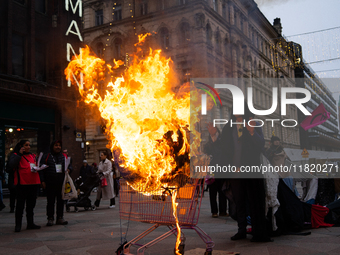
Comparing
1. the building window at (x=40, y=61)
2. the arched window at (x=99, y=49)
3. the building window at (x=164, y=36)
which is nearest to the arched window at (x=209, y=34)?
the building window at (x=164, y=36)

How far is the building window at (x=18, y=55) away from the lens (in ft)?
53.8

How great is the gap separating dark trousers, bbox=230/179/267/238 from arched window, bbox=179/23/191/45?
10.3 metres

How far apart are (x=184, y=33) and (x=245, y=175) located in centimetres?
1152

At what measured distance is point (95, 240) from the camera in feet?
19.2

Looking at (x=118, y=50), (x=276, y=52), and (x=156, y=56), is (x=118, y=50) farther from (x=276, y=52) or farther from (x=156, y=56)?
(x=156, y=56)

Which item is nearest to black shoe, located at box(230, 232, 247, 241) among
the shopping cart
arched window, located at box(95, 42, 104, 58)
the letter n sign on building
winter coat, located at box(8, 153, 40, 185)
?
the shopping cart

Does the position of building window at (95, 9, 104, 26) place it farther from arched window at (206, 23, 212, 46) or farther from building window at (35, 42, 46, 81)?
arched window at (206, 23, 212, 46)

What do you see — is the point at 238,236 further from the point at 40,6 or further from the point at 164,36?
the point at 40,6

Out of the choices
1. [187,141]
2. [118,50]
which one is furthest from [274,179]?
[118,50]

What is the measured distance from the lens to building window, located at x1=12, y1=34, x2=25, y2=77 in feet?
53.8

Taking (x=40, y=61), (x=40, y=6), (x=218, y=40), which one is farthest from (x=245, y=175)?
(x=40, y=6)

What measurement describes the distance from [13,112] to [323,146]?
65.1 metres

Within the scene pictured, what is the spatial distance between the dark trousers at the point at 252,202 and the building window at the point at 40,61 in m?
14.4

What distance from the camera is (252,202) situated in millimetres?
5461
